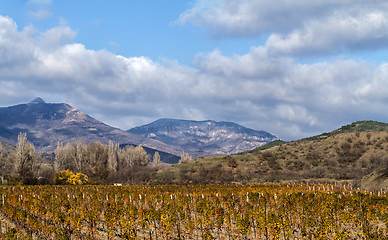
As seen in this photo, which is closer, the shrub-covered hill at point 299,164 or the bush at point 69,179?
the shrub-covered hill at point 299,164

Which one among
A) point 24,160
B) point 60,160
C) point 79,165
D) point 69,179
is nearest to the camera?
point 69,179

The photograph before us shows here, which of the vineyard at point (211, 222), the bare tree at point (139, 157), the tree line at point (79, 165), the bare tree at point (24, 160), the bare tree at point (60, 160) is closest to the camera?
the vineyard at point (211, 222)

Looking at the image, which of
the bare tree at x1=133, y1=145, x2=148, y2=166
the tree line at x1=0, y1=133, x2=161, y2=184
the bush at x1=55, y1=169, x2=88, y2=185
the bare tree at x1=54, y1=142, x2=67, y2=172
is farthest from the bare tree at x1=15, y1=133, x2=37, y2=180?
the bare tree at x1=133, y1=145, x2=148, y2=166

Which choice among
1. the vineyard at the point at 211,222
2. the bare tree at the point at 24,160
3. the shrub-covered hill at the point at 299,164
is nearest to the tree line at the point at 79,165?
the bare tree at the point at 24,160

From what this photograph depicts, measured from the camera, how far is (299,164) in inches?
2608

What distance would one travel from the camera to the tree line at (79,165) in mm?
62438

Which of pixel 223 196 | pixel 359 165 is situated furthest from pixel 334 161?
pixel 223 196

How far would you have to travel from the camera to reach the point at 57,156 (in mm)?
97875

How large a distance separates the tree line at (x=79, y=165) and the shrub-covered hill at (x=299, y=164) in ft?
36.4

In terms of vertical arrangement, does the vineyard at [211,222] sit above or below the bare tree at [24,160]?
Answer: below

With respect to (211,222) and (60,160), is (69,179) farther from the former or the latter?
Result: (211,222)

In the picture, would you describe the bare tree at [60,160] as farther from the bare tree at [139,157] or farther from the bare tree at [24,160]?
the bare tree at [24,160]

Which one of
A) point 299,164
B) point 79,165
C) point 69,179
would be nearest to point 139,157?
point 79,165

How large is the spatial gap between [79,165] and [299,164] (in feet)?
201
